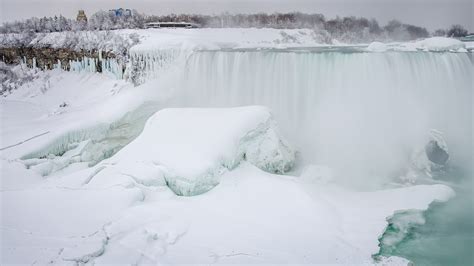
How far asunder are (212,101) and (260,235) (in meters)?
8.88

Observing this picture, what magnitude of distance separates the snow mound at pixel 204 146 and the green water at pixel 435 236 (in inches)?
141

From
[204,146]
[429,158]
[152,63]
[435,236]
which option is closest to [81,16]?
[152,63]

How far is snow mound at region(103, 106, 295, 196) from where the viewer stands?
28.7ft

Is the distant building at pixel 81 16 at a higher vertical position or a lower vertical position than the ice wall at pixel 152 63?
higher

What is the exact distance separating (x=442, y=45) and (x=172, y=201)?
1380 cm

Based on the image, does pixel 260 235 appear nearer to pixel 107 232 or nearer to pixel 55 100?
pixel 107 232

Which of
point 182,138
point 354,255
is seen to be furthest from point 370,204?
point 182,138

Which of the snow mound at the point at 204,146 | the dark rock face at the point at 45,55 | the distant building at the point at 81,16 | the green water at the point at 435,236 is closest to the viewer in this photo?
the green water at the point at 435,236

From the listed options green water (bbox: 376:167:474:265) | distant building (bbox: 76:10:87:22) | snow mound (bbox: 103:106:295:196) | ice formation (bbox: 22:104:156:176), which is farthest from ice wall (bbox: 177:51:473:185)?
distant building (bbox: 76:10:87:22)

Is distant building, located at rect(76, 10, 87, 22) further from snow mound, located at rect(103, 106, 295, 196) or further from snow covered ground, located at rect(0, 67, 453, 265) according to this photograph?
snow mound, located at rect(103, 106, 295, 196)

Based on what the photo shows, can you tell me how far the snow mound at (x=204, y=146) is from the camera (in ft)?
28.7

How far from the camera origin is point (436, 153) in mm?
12484

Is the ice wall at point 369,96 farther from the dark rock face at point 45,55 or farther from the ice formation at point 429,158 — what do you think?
the dark rock face at point 45,55

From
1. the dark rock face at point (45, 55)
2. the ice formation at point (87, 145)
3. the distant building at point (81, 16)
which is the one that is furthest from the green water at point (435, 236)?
the distant building at point (81, 16)
